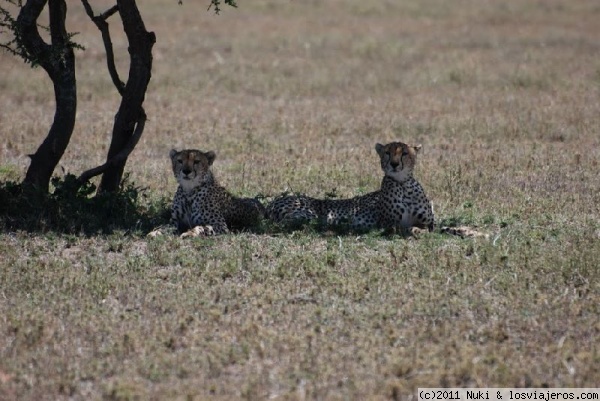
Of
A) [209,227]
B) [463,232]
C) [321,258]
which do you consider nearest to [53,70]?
[209,227]

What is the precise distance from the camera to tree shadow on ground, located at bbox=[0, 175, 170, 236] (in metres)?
10.5

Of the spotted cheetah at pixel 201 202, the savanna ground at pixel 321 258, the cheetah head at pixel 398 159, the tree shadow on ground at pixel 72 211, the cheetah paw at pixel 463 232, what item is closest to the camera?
the savanna ground at pixel 321 258

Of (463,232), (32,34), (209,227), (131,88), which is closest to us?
(463,232)

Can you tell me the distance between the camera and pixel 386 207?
35.6 feet

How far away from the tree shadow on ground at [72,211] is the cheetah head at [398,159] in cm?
221

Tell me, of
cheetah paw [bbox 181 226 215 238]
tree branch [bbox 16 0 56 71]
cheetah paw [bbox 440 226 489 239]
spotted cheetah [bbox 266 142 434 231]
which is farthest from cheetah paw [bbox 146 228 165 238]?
cheetah paw [bbox 440 226 489 239]

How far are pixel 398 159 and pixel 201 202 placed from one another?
1882 mm

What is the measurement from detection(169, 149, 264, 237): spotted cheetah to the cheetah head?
130 centimetres

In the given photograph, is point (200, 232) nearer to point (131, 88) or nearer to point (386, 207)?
point (386, 207)

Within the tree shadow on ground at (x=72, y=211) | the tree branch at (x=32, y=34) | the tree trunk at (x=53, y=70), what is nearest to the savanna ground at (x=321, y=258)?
the tree shadow on ground at (x=72, y=211)

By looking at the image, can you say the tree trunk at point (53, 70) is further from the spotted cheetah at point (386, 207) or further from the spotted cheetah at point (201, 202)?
the spotted cheetah at point (386, 207)

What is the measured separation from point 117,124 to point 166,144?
144 inches

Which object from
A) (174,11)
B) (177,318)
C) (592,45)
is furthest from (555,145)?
(174,11)

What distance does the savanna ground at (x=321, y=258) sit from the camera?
693 centimetres
